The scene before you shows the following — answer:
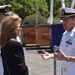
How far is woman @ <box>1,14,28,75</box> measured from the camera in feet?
12.2

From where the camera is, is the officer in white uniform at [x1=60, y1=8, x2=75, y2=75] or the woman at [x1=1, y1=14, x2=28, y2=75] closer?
the woman at [x1=1, y1=14, x2=28, y2=75]

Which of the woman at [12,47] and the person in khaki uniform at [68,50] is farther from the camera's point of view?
the person in khaki uniform at [68,50]

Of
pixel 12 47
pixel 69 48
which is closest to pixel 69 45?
pixel 69 48

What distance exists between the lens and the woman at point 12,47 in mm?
3705

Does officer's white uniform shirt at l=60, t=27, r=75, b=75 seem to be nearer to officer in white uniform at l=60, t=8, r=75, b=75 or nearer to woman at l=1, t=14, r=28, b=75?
officer in white uniform at l=60, t=8, r=75, b=75

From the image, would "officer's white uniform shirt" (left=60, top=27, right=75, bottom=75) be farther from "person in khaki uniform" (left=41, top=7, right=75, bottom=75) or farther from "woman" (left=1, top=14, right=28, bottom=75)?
"woman" (left=1, top=14, right=28, bottom=75)

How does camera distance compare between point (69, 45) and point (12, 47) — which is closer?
point (12, 47)

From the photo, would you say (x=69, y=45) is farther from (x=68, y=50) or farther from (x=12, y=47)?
(x=12, y=47)

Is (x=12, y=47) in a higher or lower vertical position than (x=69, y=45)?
higher

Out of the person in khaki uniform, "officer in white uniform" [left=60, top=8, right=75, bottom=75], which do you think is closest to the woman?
the person in khaki uniform

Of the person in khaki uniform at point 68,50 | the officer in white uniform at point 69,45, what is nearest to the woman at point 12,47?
the person in khaki uniform at point 68,50

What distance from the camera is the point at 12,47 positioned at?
12.2 feet

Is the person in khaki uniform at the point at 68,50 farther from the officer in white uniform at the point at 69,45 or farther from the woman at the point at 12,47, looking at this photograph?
the woman at the point at 12,47

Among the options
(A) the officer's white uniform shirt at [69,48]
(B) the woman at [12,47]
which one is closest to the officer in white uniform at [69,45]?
(A) the officer's white uniform shirt at [69,48]
